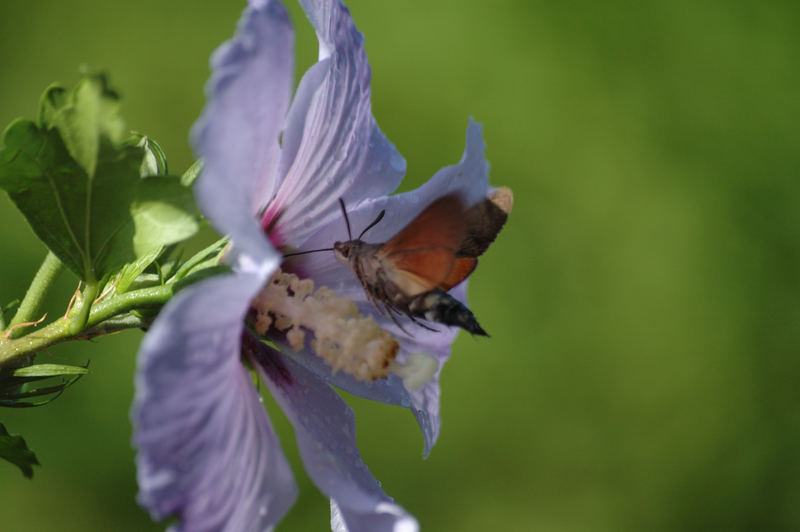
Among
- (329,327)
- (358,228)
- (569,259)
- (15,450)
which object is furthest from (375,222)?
(569,259)

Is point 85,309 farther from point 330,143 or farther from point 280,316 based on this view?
point 330,143

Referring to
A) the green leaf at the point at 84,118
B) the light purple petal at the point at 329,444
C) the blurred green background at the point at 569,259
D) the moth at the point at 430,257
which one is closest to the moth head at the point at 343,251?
the moth at the point at 430,257

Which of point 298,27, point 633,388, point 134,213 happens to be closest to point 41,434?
point 298,27

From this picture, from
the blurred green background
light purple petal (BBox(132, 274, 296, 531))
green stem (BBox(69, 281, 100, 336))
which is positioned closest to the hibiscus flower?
light purple petal (BBox(132, 274, 296, 531))

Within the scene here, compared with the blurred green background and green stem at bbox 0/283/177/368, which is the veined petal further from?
the blurred green background

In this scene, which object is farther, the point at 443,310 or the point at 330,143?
the point at 330,143

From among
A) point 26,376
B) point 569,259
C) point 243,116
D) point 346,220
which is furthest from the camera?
point 569,259
